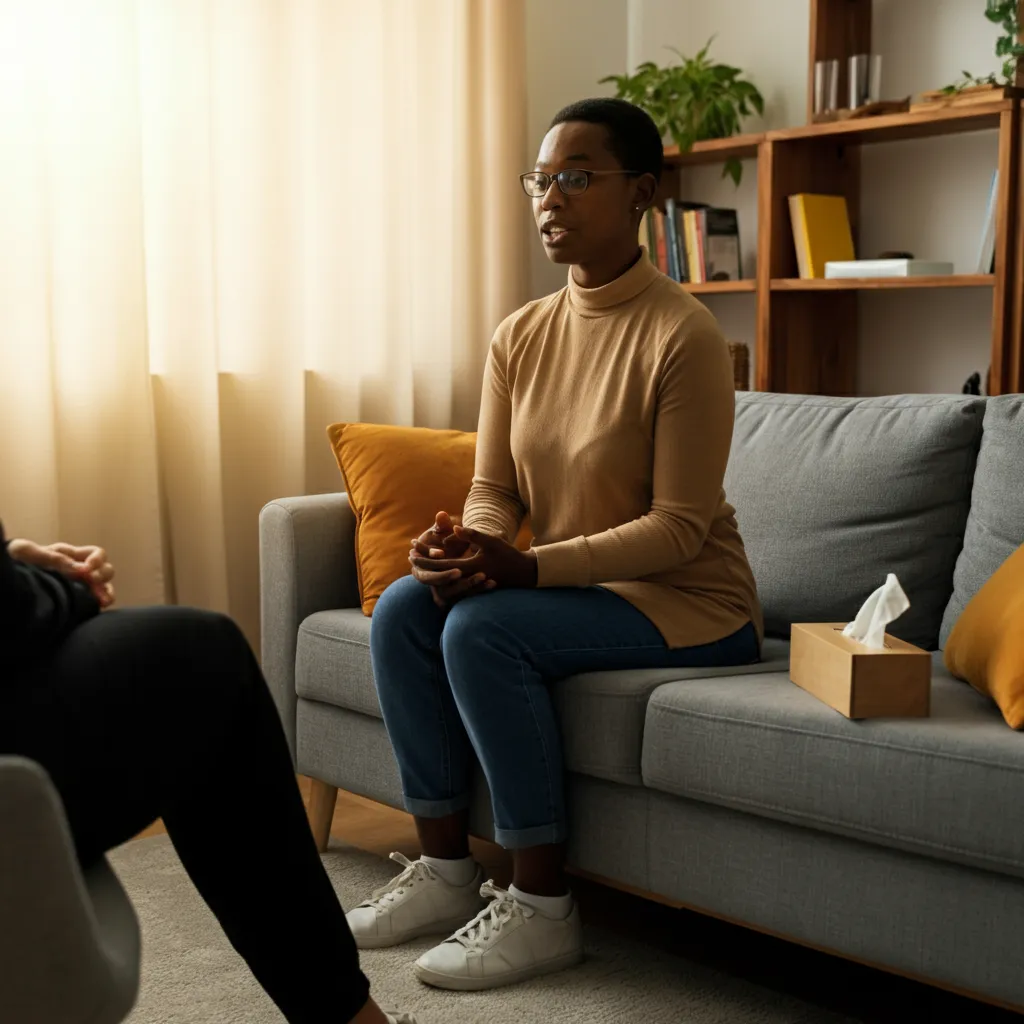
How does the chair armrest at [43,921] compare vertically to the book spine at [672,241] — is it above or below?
below

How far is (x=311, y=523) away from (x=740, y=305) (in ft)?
6.11

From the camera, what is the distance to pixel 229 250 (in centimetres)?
313

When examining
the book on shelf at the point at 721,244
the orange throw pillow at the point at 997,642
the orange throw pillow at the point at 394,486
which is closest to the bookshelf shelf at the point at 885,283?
the book on shelf at the point at 721,244

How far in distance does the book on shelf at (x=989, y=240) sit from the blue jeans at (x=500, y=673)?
145 centimetres

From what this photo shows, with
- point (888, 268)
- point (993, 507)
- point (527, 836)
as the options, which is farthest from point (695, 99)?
point (527, 836)

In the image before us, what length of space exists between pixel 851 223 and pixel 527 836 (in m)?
2.20

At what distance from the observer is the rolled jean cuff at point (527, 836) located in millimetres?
1874

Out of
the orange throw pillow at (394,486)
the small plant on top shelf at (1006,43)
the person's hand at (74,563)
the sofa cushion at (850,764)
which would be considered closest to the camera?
the person's hand at (74,563)

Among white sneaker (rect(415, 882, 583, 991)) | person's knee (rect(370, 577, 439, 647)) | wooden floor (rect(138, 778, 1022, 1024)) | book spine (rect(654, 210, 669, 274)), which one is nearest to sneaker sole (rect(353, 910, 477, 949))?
white sneaker (rect(415, 882, 583, 991))

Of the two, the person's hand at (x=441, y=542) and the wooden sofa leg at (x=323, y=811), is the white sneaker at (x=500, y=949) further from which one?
the wooden sofa leg at (x=323, y=811)

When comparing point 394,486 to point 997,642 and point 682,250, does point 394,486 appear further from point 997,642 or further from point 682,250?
point 682,250

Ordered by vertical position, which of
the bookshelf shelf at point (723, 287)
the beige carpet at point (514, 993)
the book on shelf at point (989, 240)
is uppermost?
the book on shelf at point (989, 240)

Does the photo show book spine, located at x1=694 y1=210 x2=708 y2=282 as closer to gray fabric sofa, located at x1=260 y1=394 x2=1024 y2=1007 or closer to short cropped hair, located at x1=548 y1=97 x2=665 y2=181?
gray fabric sofa, located at x1=260 y1=394 x2=1024 y2=1007

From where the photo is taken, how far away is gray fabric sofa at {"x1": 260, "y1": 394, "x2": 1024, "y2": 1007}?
61.4 inches
